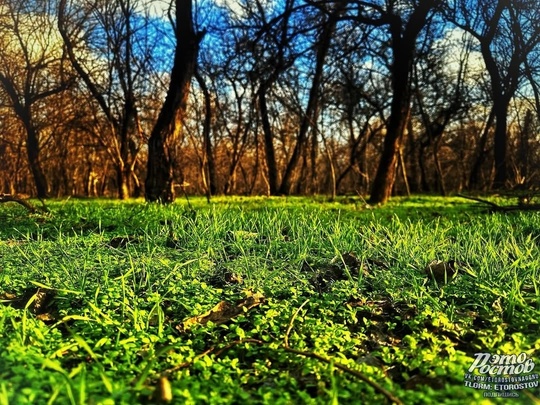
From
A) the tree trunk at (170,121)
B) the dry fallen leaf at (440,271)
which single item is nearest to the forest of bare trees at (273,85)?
the tree trunk at (170,121)

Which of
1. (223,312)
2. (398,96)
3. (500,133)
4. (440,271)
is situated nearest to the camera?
(223,312)

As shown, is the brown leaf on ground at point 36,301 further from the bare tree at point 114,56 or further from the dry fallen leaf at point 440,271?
the bare tree at point 114,56

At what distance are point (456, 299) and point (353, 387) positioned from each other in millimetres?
1124

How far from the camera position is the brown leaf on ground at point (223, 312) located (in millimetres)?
1944

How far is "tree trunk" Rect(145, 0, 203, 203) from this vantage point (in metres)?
8.26

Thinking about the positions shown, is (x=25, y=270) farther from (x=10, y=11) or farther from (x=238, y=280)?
(x=10, y=11)

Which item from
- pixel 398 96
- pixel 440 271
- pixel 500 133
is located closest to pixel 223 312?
pixel 440 271

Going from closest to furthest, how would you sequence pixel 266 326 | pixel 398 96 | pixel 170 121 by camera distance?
pixel 266 326, pixel 170 121, pixel 398 96

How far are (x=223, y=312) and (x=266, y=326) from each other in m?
0.29

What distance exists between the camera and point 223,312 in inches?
82.1

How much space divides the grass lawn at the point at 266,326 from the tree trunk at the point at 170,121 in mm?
5079

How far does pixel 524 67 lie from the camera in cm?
1084

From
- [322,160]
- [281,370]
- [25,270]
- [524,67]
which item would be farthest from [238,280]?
[322,160]

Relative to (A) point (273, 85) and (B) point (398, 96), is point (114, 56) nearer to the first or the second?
(A) point (273, 85)
